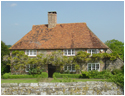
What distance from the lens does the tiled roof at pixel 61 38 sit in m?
24.2

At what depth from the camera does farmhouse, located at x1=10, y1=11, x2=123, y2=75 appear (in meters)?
23.9

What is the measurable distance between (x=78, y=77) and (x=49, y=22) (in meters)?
10.9

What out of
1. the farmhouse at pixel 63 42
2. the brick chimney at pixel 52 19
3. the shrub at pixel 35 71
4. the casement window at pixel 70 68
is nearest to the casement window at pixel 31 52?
the farmhouse at pixel 63 42

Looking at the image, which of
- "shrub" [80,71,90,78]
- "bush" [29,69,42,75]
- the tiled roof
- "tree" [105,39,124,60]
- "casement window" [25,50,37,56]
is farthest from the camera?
"tree" [105,39,124,60]

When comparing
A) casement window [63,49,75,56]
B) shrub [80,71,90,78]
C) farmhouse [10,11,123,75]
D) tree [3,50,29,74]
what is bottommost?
shrub [80,71,90,78]

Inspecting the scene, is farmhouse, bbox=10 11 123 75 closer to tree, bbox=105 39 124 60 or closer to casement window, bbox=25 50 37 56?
casement window, bbox=25 50 37 56

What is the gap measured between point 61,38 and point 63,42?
3.33 ft

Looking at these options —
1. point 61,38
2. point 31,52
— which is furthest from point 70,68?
point 31,52

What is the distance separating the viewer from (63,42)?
24766mm

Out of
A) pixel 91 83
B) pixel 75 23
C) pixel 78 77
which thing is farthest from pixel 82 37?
pixel 91 83

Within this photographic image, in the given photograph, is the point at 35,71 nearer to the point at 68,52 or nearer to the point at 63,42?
the point at 68,52

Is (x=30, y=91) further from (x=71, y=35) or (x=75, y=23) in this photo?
(x=75, y=23)

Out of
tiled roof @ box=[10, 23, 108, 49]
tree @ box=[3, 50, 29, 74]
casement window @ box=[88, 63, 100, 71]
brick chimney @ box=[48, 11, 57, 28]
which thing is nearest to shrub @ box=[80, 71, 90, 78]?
casement window @ box=[88, 63, 100, 71]

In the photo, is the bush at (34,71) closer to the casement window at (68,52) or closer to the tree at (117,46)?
the casement window at (68,52)
